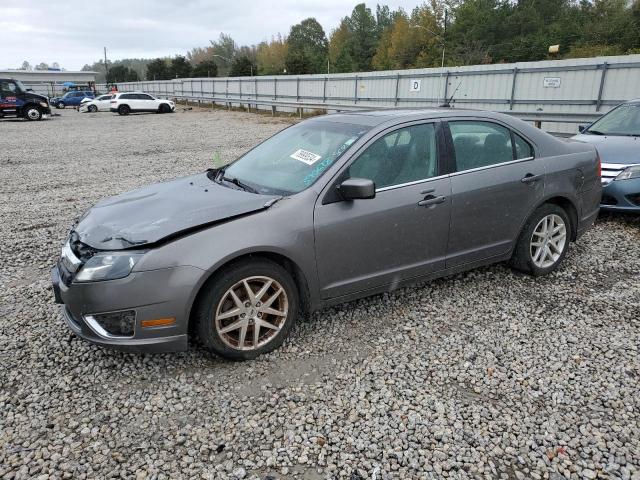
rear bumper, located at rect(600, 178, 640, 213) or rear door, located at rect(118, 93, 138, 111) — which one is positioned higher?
rear door, located at rect(118, 93, 138, 111)

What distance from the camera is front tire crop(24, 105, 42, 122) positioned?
83.4ft

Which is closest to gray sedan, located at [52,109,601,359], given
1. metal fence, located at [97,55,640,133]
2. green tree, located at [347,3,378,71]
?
metal fence, located at [97,55,640,133]

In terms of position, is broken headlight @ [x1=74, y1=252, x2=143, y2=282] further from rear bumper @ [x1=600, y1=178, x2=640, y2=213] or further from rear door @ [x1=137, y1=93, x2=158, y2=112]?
rear door @ [x1=137, y1=93, x2=158, y2=112]

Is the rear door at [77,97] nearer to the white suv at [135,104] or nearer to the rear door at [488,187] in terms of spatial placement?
the white suv at [135,104]

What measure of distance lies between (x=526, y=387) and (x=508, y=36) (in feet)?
219

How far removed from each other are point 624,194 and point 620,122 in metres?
1.71

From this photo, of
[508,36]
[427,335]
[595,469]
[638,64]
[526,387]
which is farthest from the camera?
[508,36]

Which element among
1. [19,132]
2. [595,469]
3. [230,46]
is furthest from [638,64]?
[230,46]

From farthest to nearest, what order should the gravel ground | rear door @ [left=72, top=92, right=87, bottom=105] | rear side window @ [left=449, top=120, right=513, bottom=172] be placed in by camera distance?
1. rear door @ [left=72, top=92, right=87, bottom=105]
2. rear side window @ [left=449, top=120, right=513, bottom=172]
3. the gravel ground

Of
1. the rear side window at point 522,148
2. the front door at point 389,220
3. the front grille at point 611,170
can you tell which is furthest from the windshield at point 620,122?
the front door at point 389,220

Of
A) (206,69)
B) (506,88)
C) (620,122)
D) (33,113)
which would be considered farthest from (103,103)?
(206,69)

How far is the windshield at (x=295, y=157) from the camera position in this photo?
3.56 metres

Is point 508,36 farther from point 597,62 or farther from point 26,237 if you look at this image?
point 26,237

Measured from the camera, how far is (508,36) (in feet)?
198
